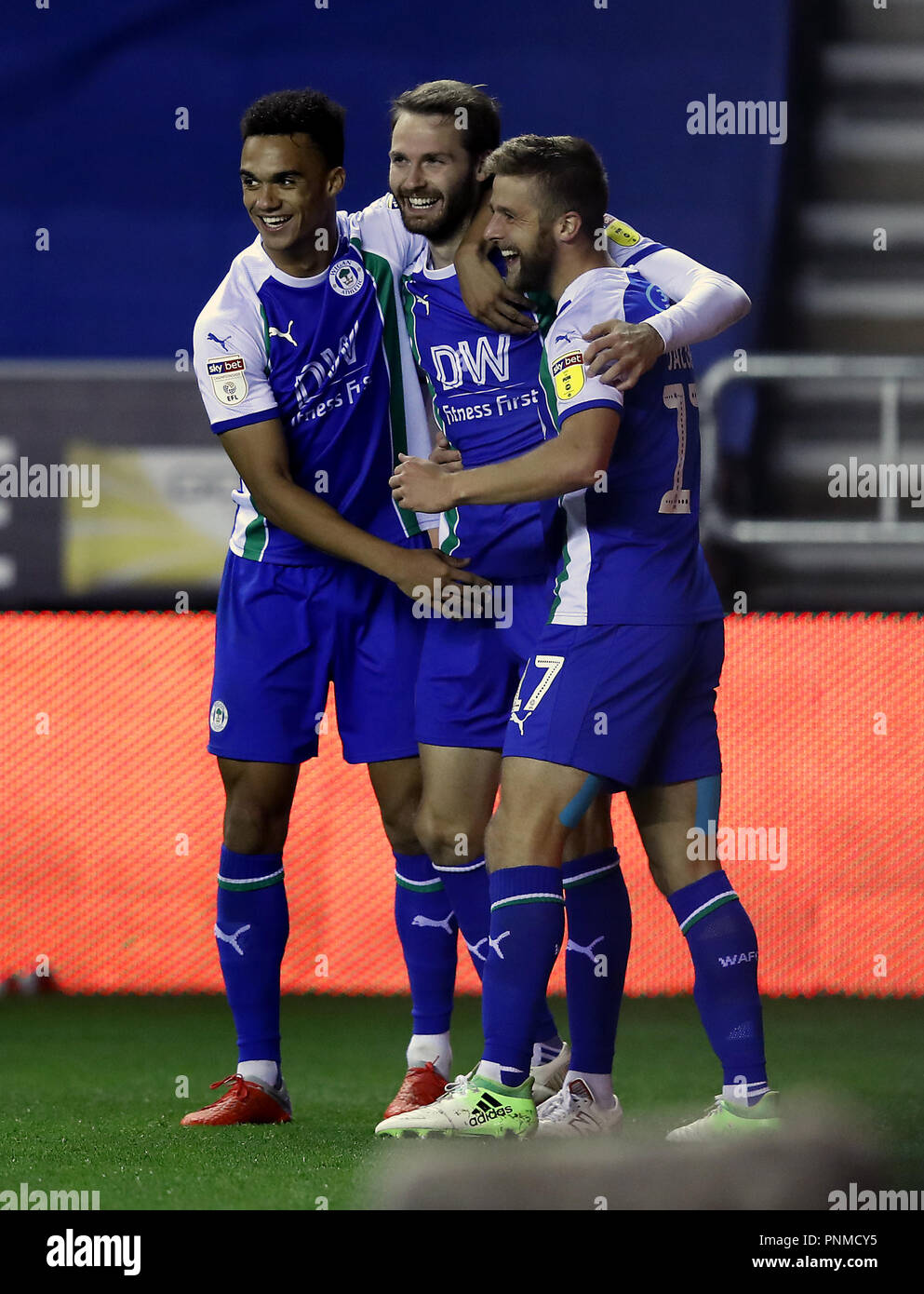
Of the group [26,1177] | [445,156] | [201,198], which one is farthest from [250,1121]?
[201,198]

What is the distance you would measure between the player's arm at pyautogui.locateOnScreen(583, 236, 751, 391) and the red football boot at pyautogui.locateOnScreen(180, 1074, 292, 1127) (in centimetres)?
151

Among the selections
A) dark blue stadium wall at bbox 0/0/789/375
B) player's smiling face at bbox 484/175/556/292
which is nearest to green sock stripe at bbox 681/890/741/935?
player's smiling face at bbox 484/175/556/292

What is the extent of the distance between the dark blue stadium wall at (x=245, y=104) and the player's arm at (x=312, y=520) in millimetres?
4102

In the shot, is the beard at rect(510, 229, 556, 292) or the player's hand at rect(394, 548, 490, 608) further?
the player's hand at rect(394, 548, 490, 608)

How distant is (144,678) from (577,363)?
2613 mm

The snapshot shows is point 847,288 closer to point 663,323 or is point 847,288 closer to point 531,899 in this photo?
point 663,323

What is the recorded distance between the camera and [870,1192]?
2510 mm

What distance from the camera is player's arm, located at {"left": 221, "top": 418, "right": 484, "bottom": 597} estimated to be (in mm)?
3164

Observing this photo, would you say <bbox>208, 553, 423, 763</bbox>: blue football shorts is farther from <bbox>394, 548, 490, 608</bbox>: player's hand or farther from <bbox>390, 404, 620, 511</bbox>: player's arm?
<bbox>390, 404, 620, 511</bbox>: player's arm

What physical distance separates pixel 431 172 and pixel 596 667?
3.23 feet

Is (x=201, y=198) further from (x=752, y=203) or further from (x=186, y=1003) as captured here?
(x=186, y=1003)

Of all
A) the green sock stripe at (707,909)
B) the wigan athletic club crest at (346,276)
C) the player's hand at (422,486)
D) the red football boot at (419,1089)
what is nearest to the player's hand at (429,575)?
the player's hand at (422,486)

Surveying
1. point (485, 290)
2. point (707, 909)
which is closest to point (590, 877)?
point (707, 909)

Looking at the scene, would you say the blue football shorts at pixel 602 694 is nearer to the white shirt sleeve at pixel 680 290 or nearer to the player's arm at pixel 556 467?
the player's arm at pixel 556 467
